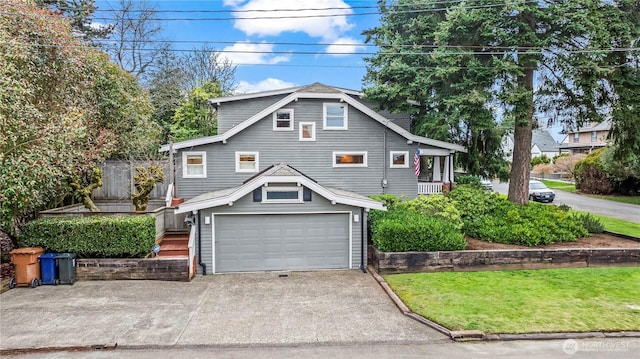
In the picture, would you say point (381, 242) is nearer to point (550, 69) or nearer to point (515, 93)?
point (515, 93)

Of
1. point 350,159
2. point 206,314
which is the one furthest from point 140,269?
point 350,159

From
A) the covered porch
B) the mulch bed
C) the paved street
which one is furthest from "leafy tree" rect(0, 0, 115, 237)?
the paved street

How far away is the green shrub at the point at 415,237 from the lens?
1091 cm

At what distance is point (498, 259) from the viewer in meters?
11.1

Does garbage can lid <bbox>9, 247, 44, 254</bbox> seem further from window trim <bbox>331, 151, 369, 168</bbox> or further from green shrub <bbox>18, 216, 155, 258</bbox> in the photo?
window trim <bbox>331, 151, 369, 168</bbox>

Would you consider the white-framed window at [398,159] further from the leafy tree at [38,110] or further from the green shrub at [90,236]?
the leafy tree at [38,110]

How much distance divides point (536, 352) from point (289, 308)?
4.92 metres

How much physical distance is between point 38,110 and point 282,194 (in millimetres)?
7586

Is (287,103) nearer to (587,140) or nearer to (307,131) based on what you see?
(307,131)

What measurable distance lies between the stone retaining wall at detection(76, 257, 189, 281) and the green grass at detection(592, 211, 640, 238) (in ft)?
54.5

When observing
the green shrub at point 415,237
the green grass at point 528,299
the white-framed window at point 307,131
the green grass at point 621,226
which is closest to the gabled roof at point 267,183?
the green shrub at point 415,237

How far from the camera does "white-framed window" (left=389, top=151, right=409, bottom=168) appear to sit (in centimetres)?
1652

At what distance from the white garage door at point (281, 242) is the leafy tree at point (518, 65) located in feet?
23.8

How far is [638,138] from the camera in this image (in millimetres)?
14742
